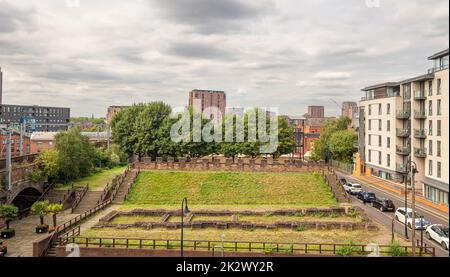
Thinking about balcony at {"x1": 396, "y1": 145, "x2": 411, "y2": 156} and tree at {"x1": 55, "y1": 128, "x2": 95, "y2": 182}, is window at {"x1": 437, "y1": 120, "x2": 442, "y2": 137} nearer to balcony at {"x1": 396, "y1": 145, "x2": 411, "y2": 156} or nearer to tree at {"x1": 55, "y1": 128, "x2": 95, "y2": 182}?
balcony at {"x1": 396, "y1": 145, "x2": 411, "y2": 156}

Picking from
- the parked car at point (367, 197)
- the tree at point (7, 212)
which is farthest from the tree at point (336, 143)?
the tree at point (7, 212)

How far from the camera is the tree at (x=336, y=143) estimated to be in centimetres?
4041

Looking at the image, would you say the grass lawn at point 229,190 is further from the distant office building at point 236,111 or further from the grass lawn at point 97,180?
the distant office building at point 236,111

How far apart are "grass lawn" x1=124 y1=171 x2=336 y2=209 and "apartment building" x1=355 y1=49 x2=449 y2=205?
949 cm

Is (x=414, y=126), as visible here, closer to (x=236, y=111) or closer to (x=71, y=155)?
(x=236, y=111)

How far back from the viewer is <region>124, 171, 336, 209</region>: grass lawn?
23844mm

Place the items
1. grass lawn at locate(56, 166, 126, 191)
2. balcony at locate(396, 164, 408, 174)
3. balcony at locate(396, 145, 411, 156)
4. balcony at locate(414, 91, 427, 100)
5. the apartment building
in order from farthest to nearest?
1. grass lawn at locate(56, 166, 126, 191)
2. balcony at locate(396, 164, 408, 174)
3. balcony at locate(396, 145, 411, 156)
4. balcony at locate(414, 91, 427, 100)
5. the apartment building

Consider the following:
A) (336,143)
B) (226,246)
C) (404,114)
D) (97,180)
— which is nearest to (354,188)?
(336,143)

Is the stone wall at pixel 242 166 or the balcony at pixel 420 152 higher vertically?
the balcony at pixel 420 152

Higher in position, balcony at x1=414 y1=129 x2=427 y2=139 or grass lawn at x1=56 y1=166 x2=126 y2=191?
balcony at x1=414 y1=129 x2=427 y2=139

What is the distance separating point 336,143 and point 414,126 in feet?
107

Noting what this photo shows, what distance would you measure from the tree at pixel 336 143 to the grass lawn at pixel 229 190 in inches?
575

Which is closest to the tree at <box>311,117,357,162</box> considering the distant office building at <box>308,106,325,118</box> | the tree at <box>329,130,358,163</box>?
the tree at <box>329,130,358,163</box>

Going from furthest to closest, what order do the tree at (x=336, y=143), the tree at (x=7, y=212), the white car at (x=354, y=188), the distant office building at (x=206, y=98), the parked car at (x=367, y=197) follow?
the tree at (x=336, y=143) < the white car at (x=354, y=188) < the parked car at (x=367, y=197) < the distant office building at (x=206, y=98) < the tree at (x=7, y=212)
